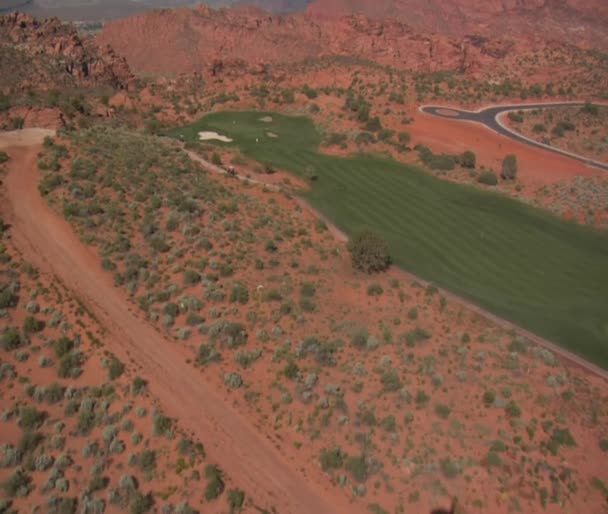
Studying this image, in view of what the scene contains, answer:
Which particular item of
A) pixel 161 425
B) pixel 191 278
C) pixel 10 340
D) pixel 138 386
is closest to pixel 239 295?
pixel 191 278

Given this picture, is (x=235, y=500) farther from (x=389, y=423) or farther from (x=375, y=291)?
(x=375, y=291)

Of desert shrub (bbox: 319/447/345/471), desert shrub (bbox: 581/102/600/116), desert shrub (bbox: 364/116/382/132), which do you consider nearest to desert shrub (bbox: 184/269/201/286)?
desert shrub (bbox: 319/447/345/471)

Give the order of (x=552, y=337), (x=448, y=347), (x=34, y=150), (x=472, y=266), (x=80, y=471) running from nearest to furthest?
(x=80, y=471) < (x=448, y=347) < (x=552, y=337) < (x=472, y=266) < (x=34, y=150)

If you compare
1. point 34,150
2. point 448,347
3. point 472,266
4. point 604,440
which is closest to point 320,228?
point 472,266

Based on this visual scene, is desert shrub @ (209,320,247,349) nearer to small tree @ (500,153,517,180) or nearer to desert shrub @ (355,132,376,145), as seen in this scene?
small tree @ (500,153,517,180)

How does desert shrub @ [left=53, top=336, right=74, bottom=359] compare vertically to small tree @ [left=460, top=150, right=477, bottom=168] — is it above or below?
above

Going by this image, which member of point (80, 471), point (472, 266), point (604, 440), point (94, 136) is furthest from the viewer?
point (94, 136)

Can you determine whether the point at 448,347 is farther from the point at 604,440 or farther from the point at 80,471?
the point at 80,471
